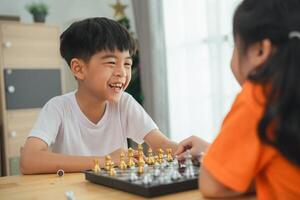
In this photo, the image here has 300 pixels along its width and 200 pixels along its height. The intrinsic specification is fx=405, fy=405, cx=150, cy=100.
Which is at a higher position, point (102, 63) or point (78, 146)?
point (102, 63)

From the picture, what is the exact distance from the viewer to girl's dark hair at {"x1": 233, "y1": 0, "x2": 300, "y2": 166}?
67 centimetres

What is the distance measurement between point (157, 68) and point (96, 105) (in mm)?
1833

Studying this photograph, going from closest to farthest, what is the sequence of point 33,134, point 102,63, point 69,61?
point 33,134 → point 102,63 → point 69,61

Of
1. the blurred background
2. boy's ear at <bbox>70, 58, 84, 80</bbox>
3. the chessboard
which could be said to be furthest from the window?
the chessboard

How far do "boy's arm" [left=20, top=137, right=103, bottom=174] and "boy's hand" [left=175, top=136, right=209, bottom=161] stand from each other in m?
0.26

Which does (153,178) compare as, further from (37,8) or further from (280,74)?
(37,8)

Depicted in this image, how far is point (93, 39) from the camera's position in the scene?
62.4 inches

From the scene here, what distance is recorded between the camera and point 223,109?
9.86 feet

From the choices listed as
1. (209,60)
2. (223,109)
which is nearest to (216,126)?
(223,109)

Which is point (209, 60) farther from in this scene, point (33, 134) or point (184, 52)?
point (33, 134)

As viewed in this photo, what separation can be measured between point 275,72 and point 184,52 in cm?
265

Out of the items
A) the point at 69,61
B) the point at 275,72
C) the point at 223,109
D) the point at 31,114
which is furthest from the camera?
the point at 31,114

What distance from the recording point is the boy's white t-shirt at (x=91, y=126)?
5.34ft

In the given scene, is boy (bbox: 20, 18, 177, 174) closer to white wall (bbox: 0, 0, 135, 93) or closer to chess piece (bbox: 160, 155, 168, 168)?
chess piece (bbox: 160, 155, 168, 168)
